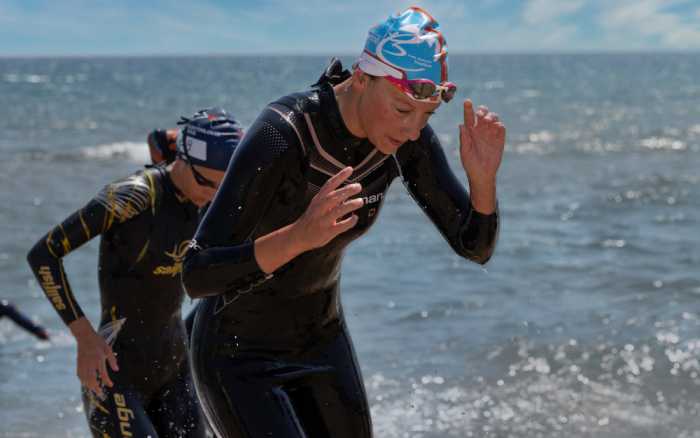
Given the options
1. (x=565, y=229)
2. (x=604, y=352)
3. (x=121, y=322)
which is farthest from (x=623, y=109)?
(x=121, y=322)

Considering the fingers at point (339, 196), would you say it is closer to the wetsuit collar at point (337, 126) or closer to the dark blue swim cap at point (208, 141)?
the wetsuit collar at point (337, 126)

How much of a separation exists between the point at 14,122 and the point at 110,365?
3842 centimetres

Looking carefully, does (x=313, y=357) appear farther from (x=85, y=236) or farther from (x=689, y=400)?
(x=689, y=400)

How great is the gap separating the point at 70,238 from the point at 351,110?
170cm

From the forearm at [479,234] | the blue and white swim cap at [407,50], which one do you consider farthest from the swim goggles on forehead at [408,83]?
the forearm at [479,234]

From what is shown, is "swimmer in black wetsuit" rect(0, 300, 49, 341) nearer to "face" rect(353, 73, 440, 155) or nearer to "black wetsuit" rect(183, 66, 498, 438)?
"black wetsuit" rect(183, 66, 498, 438)

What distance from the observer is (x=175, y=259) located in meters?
4.28

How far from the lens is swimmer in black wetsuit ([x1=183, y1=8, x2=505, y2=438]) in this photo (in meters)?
2.72

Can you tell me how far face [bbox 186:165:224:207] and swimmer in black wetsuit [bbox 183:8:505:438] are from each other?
1018 mm

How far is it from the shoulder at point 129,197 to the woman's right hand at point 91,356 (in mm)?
479

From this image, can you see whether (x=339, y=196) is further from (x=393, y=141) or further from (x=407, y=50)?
(x=407, y=50)

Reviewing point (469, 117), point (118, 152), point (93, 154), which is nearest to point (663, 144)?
point (118, 152)

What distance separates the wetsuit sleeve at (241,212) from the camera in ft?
8.62

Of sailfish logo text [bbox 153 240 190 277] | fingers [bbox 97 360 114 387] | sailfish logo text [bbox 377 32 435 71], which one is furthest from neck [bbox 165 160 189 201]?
sailfish logo text [bbox 377 32 435 71]
